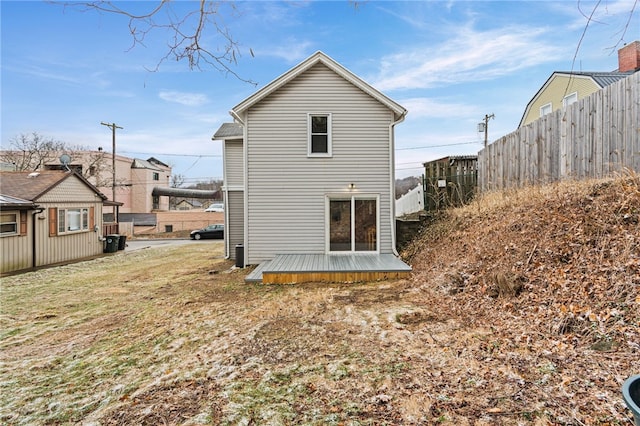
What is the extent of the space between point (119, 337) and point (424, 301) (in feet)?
17.2

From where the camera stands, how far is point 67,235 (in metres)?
13.9

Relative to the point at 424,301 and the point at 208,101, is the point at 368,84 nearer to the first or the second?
the point at 424,301

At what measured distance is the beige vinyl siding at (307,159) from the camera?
945cm

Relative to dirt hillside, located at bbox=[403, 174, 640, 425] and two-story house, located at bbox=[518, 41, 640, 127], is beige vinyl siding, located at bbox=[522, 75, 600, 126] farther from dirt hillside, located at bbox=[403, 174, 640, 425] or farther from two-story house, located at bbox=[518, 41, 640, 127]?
dirt hillside, located at bbox=[403, 174, 640, 425]

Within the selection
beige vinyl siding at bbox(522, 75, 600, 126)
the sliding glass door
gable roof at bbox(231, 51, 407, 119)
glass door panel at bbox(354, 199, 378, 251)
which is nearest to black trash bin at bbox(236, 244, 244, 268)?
the sliding glass door

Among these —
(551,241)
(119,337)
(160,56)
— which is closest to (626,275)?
(551,241)

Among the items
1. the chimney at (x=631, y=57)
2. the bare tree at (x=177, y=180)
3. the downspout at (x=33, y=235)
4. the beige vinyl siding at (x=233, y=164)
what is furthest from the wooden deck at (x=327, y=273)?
the bare tree at (x=177, y=180)

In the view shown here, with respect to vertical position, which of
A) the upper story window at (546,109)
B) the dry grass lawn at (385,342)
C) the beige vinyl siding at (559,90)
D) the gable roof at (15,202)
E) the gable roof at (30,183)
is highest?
the beige vinyl siding at (559,90)

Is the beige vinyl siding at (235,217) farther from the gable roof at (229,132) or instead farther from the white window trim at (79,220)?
the white window trim at (79,220)

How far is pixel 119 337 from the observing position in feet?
16.1

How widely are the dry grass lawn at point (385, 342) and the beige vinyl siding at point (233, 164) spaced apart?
5.08m

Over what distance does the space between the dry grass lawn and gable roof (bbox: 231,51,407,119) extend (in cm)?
460

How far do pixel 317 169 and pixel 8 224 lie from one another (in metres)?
11.6

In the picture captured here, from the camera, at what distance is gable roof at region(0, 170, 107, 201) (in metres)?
12.2
